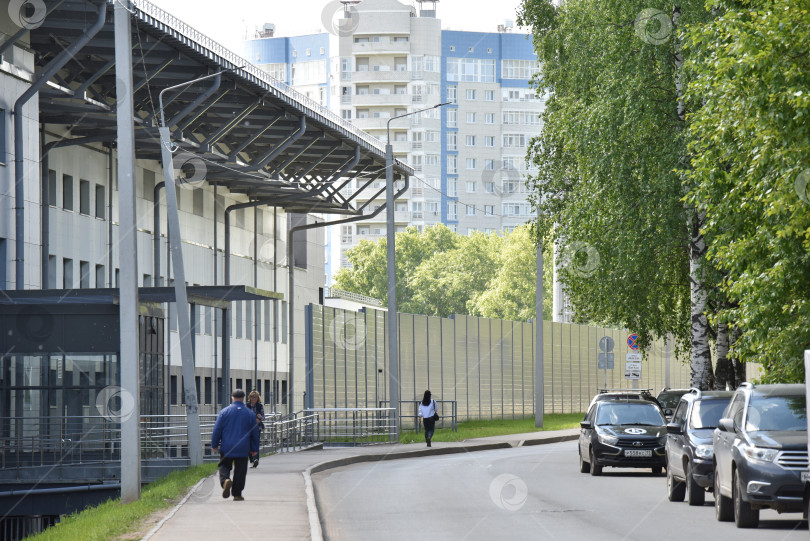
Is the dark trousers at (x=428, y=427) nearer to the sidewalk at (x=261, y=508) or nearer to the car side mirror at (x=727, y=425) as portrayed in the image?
the sidewalk at (x=261, y=508)

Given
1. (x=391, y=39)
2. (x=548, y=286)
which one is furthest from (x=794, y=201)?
(x=391, y=39)

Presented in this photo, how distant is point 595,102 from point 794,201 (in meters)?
11.6

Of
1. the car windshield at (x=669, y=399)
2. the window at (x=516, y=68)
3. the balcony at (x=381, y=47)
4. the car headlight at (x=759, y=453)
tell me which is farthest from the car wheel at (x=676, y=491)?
the window at (x=516, y=68)

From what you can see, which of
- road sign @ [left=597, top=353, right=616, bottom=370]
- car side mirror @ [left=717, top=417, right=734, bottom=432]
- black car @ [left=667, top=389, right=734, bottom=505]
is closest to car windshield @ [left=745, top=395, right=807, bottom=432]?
car side mirror @ [left=717, top=417, right=734, bottom=432]

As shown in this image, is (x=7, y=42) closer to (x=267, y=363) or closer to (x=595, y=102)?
(x=595, y=102)

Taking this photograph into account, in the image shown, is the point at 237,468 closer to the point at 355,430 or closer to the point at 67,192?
the point at 355,430

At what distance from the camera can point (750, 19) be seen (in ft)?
67.8

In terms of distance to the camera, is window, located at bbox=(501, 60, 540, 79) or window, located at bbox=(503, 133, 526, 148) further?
window, located at bbox=(501, 60, 540, 79)

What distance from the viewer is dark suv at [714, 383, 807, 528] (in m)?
15.4

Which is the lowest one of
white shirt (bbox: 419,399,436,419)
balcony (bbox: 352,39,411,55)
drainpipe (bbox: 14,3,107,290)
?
white shirt (bbox: 419,399,436,419)

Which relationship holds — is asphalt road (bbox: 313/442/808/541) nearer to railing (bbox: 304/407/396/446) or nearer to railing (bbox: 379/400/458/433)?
railing (bbox: 304/407/396/446)

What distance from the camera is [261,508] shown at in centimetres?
1777

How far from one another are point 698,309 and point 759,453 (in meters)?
14.5

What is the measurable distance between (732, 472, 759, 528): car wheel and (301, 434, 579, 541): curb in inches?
188
